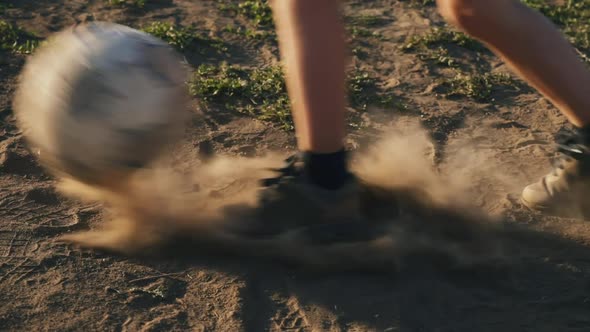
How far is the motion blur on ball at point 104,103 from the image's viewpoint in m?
2.53

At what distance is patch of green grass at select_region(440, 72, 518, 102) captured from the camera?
411cm

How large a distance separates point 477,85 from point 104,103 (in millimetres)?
2325

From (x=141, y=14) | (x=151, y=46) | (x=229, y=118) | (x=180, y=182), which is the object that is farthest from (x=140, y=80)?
(x=141, y=14)

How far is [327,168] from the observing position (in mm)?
2555

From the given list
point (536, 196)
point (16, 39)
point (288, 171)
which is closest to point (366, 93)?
point (536, 196)

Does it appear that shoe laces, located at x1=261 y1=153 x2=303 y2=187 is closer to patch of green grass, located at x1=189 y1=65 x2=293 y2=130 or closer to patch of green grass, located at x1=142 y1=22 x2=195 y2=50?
patch of green grass, located at x1=189 y1=65 x2=293 y2=130

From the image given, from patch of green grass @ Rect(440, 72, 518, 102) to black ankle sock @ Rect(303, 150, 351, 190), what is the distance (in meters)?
1.70

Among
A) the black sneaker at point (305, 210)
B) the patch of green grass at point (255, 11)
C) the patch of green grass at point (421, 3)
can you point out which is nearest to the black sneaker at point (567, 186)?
the black sneaker at point (305, 210)

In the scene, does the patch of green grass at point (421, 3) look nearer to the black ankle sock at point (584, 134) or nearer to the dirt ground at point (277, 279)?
the dirt ground at point (277, 279)

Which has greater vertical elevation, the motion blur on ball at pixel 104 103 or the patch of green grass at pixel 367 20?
the patch of green grass at pixel 367 20

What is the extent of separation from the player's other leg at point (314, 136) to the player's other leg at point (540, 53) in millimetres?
541

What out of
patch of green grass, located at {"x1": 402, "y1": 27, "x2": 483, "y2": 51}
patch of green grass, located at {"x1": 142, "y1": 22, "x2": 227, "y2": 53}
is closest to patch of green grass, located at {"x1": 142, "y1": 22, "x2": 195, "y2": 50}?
patch of green grass, located at {"x1": 142, "y1": 22, "x2": 227, "y2": 53}

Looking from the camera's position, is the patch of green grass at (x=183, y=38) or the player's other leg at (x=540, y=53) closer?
the player's other leg at (x=540, y=53)

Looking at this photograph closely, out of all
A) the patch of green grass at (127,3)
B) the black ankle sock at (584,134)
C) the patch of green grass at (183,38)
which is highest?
the patch of green grass at (127,3)
